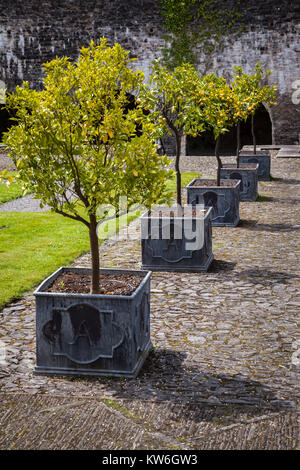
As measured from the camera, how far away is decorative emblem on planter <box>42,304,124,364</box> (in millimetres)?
4586

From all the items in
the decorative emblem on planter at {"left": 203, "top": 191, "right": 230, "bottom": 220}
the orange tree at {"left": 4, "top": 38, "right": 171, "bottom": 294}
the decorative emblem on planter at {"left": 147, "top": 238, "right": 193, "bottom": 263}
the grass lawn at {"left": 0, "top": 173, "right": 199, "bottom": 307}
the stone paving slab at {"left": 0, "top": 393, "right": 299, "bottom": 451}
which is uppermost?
the orange tree at {"left": 4, "top": 38, "right": 171, "bottom": 294}

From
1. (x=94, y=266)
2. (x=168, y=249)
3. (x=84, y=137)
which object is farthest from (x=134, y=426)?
(x=168, y=249)

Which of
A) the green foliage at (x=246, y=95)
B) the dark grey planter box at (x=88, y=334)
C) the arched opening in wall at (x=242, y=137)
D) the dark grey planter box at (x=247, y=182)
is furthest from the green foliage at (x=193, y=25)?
the dark grey planter box at (x=88, y=334)

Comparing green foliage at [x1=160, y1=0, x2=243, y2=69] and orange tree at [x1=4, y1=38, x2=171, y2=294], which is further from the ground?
green foliage at [x1=160, y1=0, x2=243, y2=69]

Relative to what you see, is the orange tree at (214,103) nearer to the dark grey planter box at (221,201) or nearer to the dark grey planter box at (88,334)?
the dark grey planter box at (221,201)

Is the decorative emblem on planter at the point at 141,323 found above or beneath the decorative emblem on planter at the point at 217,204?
beneath

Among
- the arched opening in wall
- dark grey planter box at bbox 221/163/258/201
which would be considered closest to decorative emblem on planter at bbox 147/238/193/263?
dark grey planter box at bbox 221/163/258/201

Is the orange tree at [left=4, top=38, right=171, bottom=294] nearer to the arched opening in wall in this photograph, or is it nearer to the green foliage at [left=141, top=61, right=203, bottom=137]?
the green foliage at [left=141, top=61, right=203, bottom=137]

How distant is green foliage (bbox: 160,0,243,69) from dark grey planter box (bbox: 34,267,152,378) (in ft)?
59.3

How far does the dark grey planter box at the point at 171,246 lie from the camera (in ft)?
24.7

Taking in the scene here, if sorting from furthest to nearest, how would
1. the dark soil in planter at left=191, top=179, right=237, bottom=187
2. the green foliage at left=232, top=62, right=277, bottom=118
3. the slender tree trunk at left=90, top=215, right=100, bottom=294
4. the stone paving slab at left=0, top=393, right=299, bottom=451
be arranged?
the green foliage at left=232, top=62, right=277, bottom=118
the dark soil in planter at left=191, top=179, right=237, bottom=187
the slender tree trunk at left=90, top=215, right=100, bottom=294
the stone paving slab at left=0, top=393, right=299, bottom=451

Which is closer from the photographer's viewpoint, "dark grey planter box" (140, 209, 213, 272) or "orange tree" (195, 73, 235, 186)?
"dark grey planter box" (140, 209, 213, 272)

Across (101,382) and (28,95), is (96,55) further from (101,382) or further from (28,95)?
(101,382)

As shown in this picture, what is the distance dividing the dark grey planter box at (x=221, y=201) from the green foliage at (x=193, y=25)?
12497mm
